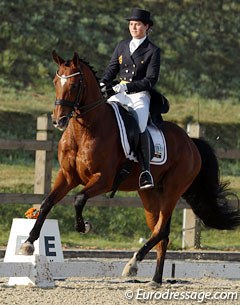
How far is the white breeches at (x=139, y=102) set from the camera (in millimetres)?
9414

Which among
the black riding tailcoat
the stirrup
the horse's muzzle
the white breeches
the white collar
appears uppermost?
the white collar

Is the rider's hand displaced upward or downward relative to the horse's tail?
upward

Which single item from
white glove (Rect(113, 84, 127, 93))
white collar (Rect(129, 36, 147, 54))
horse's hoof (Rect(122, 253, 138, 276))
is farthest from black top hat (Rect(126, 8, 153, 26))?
horse's hoof (Rect(122, 253, 138, 276))

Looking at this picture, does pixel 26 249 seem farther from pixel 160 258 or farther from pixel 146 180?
pixel 160 258

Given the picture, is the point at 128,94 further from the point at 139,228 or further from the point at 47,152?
the point at 139,228

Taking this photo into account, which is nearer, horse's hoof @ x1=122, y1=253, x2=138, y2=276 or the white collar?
horse's hoof @ x1=122, y1=253, x2=138, y2=276

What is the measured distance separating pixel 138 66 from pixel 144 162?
0.92m

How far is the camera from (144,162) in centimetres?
938

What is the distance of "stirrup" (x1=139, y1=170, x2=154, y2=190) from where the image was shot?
367 inches

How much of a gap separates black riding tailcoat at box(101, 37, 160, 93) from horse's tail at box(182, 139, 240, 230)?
1.27 metres

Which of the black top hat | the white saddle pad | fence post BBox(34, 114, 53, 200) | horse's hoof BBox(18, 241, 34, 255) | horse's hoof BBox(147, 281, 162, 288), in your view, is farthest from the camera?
fence post BBox(34, 114, 53, 200)

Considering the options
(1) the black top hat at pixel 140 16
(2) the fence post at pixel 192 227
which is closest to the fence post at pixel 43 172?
(2) the fence post at pixel 192 227

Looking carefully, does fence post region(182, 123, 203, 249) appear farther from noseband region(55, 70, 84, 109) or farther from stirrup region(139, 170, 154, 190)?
noseband region(55, 70, 84, 109)

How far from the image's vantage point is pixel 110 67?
970cm
